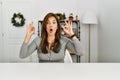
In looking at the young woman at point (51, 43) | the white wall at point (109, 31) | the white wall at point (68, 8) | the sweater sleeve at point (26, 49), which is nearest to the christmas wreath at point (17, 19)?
the white wall at point (68, 8)

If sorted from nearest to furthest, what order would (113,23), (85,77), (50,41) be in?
(85,77), (50,41), (113,23)

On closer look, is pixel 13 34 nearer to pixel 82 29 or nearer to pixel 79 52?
pixel 82 29

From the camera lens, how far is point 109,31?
418 centimetres

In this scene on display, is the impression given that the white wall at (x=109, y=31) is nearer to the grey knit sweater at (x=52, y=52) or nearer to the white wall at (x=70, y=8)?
the white wall at (x=70, y=8)

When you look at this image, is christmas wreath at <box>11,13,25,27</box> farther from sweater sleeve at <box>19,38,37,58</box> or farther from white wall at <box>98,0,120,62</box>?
sweater sleeve at <box>19,38,37,58</box>

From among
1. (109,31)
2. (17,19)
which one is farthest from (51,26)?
(17,19)

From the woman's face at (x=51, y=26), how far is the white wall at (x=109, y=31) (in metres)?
1.85

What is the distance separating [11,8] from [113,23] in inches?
93.4

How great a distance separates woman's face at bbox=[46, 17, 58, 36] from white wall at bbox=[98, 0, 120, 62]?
1845 mm

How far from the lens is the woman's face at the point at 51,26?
6.56ft

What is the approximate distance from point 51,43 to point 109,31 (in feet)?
8.14

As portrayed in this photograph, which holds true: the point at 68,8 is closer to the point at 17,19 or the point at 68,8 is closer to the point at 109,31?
the point at 17,19

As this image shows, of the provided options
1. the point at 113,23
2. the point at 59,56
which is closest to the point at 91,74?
the point at 59,56

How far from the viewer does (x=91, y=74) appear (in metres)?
0.83
